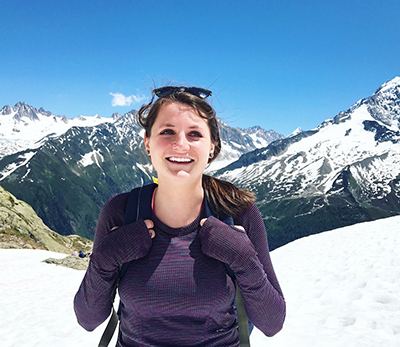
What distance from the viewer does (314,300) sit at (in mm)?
11836

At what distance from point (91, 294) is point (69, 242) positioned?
53.5 metres

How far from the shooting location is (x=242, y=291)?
121 inches

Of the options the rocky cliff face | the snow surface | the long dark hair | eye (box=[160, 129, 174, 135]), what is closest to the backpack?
the long dark hair

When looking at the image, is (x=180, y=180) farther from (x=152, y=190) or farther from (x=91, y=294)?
(x=91, y=294)

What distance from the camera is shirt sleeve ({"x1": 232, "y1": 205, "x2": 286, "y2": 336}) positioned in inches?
116

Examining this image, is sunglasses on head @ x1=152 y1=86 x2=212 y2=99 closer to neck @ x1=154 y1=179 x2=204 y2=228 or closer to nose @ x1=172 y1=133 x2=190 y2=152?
nose @ x1=172 y1=133 x2=190 y2=152

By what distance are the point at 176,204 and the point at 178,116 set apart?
95cm

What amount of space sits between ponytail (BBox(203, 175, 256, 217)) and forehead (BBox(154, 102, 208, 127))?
759 millimetres

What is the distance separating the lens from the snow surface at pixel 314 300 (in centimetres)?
854

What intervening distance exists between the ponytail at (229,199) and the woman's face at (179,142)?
0.25 metres

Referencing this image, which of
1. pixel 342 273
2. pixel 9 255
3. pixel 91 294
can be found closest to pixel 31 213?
pixel 9 255

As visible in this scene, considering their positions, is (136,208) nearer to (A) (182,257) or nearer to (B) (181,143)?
(A) (182,257)

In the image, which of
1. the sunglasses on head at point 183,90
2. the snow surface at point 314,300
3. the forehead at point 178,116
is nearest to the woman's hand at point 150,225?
the forehead at point 178,116

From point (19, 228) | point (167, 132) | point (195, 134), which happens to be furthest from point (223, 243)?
point (19, 228)
